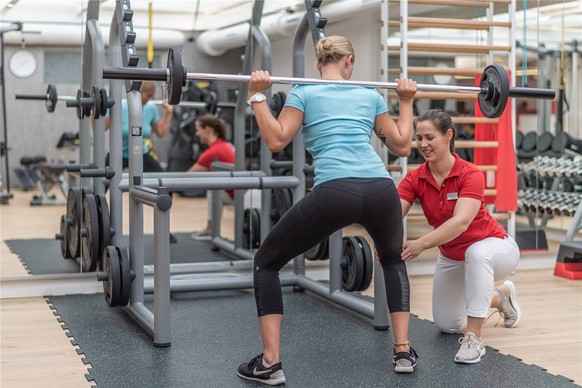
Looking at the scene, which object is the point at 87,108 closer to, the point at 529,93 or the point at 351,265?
the point at 351,265

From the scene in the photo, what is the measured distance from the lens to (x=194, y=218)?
5.76m

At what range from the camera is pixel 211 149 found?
5719mm

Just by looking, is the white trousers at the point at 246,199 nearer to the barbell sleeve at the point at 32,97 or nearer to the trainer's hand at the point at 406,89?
the barbell sleeve at the point at 32,97

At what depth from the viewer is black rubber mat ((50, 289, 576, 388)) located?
3.05 metres

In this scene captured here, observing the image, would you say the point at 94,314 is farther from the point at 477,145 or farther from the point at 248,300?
the point at 477,145

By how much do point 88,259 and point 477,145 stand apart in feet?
8.51

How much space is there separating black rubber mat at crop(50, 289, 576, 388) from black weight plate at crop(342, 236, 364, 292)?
0.15 meters

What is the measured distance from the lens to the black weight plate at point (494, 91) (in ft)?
10.6

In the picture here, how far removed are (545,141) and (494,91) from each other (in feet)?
11.1

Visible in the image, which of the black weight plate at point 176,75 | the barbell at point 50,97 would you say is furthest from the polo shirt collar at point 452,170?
the barbell at point 50,97

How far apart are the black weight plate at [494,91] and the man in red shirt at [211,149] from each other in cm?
263

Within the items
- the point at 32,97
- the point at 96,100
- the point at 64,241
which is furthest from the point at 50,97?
the point at 64,241

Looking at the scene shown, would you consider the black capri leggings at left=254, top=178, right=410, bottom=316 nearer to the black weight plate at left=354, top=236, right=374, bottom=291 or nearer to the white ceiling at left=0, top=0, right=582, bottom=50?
the black weight plate at left=354, top=236, right=374, bottom=291

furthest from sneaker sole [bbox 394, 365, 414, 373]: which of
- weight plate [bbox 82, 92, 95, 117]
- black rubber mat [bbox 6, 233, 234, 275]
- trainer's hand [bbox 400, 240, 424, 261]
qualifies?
weight plate [bbox 82, 92, 95, 117]
